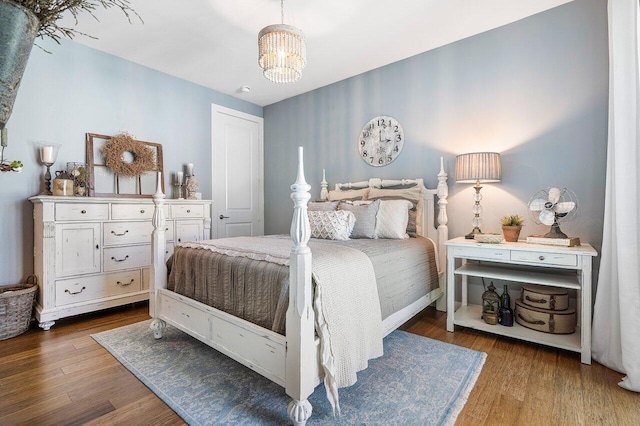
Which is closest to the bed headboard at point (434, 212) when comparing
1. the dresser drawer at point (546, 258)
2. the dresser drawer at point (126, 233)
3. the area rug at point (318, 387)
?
the dresser drawer at point (546, 258)

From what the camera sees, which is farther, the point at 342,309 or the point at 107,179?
the point at 107,179

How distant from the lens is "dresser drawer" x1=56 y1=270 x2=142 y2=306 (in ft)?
8.75

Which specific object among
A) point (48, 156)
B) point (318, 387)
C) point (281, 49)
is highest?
point (281, 49)

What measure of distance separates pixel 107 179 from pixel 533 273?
409 centimetres

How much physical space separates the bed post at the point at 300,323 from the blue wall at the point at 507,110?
7.10 feet

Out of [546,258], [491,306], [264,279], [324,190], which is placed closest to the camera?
[264,279]

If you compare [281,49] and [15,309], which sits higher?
[281,49]

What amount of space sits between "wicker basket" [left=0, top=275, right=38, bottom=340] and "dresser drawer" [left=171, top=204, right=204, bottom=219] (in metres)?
1.30

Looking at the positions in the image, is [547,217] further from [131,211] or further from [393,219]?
[131,211]

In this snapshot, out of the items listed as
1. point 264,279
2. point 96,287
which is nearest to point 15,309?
point 96,287

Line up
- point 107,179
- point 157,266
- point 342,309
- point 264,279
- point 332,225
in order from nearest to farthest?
point 342,309 < point 264,279 < point 157,266 < point 332,225 < point 107,179

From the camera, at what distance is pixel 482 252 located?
7.75 ft

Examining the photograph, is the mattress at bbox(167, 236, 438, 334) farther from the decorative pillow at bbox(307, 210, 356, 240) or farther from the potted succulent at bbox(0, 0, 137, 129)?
the potted succulent at bbox(0, 0, 137, 129)

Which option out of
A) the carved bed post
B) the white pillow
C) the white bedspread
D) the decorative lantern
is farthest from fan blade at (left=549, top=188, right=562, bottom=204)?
the carved bed post
